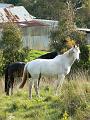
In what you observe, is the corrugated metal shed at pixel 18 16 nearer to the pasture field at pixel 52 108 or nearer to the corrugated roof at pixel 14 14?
the corrugated roof at pixel 14 14

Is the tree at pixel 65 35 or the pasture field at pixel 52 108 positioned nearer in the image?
the pasture field at pixel 52 108

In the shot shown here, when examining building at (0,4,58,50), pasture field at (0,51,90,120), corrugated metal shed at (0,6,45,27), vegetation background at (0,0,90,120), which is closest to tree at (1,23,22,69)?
vegetation background at (0,0,90,120)

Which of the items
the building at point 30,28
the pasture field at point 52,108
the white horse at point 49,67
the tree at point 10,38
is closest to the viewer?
the pasture field at point 52,108

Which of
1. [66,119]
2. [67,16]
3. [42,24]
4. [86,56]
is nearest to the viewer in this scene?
[66,119]

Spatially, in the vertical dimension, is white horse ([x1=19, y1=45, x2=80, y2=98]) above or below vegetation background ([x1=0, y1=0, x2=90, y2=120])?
above

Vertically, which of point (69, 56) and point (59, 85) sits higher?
point (69, 56)

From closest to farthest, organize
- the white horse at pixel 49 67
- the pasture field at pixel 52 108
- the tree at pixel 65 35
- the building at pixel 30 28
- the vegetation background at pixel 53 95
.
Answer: the pasture field at pixel 52 108 < the vegetation background at pixel 53 95 < the white horse at pixel 49 67 < the tree at pixel 65 35 < the building at pixel 30 28

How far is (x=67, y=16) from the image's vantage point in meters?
29.6

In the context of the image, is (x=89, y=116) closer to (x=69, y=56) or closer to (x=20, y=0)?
(x=69, y=56)

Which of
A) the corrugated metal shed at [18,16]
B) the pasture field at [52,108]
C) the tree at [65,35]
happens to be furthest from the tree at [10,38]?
the pasture field at [52,108]

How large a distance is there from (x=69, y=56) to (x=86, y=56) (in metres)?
10.0

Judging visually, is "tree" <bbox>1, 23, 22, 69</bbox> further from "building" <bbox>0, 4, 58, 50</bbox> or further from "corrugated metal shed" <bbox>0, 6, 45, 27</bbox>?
"corrugated metal shed" <bbox>0, 6, 45, 27</bbox>

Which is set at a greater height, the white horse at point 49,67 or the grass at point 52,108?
the white horse at point 49,67

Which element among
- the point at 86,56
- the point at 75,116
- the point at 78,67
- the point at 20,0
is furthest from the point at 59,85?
the point at 20,0
